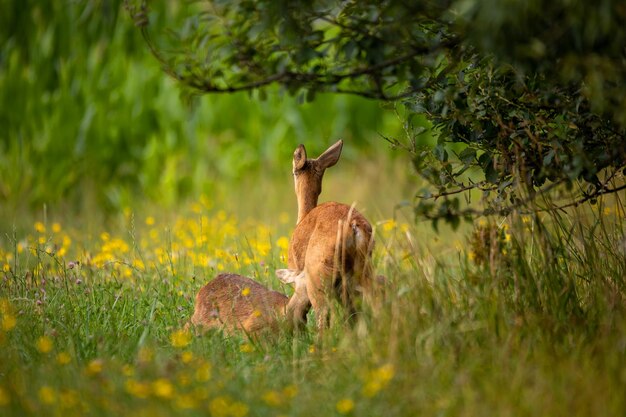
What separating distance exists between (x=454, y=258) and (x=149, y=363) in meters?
3.95

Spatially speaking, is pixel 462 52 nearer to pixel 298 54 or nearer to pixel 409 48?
pixel 409 48

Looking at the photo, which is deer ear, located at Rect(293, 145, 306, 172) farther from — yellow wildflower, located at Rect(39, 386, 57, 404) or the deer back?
yellow wildflower, located at Rect(39, 386, 57, 404)

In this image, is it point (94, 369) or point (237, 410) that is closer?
point (237, 410)

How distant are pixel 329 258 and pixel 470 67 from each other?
126 cm

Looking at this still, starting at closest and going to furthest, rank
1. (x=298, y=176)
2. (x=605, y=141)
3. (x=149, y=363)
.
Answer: (x=149, y=363) < (x=605, y=141) < (x=298, y=176)

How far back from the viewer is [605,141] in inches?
184

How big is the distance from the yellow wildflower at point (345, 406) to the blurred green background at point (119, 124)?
23.3ft

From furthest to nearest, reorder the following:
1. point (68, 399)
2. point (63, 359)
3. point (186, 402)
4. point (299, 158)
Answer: point (299, 158) < point (63, 359) < point (68, 399) < point (186, 402)

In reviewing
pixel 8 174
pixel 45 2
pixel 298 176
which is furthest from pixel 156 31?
Result: pixel 298 176

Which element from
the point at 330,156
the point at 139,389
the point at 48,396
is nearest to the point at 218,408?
the point at 139,389

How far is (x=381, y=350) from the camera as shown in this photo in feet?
13.8

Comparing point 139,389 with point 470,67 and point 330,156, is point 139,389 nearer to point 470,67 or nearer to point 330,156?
point 330,156

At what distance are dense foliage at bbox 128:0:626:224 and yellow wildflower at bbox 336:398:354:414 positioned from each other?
38.1 inches

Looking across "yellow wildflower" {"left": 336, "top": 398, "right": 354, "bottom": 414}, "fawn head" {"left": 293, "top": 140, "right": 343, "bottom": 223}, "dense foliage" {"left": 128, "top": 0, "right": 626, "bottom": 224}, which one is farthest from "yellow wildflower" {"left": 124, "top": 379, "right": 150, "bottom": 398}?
"fawn head" {"left": 293, "top": 140, "right": 343, "bottom": 223}
